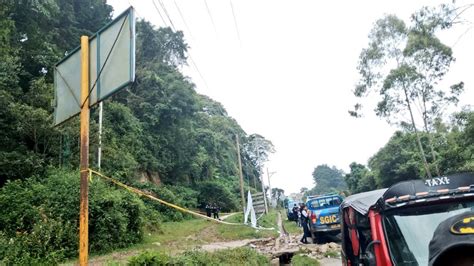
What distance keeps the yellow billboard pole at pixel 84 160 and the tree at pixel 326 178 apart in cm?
11643

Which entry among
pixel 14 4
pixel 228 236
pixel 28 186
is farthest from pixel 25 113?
pixel 228 236

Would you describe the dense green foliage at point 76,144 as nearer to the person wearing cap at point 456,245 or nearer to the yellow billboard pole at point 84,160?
the yellow billboard pole at point 84,160

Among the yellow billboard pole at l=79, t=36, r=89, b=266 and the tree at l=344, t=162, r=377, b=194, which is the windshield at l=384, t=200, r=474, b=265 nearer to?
the yellow billboard pole at l=79, t=36, r=89, b=266

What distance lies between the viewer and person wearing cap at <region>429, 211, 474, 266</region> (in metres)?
1.79

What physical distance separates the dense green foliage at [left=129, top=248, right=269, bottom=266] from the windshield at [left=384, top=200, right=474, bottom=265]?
12.9 ft

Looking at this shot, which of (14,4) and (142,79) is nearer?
(14,4)

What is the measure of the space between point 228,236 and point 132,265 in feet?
44.9

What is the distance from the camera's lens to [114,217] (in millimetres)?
13773

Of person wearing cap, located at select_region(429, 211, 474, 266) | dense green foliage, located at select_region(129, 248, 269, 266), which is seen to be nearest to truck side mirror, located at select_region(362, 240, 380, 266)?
person wearing cap, located at select_region(429, 211, 474, 266)

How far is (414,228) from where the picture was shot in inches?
136

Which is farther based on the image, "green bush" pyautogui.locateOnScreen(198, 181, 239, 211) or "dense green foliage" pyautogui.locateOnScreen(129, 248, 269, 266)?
"green bush" pyautogui.locateOnScreen(198, 181, 239, 211)

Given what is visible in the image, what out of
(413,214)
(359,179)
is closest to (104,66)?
(413,214)

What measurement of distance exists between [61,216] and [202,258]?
7736 mm

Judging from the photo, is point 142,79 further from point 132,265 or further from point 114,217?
point 132,265
